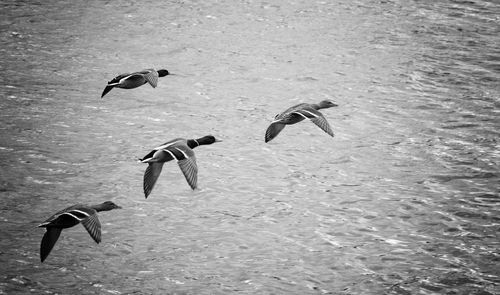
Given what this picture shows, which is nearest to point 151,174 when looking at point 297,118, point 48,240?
point 48,240

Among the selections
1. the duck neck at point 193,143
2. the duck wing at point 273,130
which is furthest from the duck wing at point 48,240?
the duck wing at point 273,130

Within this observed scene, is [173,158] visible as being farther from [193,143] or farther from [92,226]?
[92,226]

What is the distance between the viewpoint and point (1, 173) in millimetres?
4488

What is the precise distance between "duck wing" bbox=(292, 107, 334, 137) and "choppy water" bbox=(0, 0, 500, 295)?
1.46 feet

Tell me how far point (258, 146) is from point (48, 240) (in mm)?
1868

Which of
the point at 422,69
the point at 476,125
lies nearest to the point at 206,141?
the point at 476,125

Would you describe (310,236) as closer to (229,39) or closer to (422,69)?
(422,69)

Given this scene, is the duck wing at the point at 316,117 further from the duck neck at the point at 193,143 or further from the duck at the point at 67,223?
the duck at the point at 67,223

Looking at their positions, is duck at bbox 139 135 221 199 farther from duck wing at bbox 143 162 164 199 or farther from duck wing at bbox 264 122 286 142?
duck wing at bbox 264 122 286 142

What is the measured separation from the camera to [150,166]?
12.9ft

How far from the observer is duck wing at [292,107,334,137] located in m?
4.17

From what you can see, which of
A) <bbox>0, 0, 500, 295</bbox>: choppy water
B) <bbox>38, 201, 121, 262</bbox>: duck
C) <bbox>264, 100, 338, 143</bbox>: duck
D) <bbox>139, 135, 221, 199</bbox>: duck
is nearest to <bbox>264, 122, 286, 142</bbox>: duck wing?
<bbox>264, 100, 338, 143</bbox>: duck

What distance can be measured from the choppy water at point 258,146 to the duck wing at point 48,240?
0.34ft

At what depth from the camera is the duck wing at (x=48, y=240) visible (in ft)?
11.4
